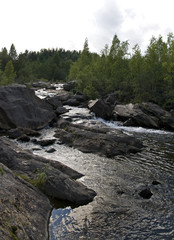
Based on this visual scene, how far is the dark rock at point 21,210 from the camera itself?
6.56m

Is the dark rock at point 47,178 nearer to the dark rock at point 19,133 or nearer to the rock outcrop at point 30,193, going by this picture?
the rock outcrop at point 30,193

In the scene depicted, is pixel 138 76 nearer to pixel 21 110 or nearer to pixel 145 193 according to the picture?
pixel 21 110

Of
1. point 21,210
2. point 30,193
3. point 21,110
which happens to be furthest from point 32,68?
point 21,210

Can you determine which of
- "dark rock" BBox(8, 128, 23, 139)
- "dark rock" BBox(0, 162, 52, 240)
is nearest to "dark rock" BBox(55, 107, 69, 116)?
"dark rock" BBox(8, 128, 23, 139)

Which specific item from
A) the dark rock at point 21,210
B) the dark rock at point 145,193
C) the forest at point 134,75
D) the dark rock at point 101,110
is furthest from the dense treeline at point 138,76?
the dark rock at point 21,210

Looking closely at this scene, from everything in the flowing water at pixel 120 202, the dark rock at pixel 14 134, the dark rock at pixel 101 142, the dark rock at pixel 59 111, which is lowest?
the flowing water at pixel 120 202

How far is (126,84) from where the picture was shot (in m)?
55.9

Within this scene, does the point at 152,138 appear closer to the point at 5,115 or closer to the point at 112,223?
the point at 5,115

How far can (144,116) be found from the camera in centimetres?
3641

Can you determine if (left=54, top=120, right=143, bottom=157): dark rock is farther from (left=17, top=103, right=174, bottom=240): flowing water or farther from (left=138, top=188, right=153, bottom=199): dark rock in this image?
(left=138, top=188, right=153, bottom=199): dark rock

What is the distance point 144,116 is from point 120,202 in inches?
1056

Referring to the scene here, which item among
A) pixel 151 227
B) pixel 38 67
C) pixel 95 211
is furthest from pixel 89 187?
pixel 38 67

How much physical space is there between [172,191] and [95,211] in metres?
5.44

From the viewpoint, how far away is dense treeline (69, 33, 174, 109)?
4788 centimetres
